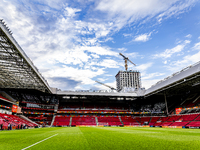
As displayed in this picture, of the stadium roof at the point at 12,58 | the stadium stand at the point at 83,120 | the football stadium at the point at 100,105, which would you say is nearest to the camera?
the stadium roof at the point at 12,58

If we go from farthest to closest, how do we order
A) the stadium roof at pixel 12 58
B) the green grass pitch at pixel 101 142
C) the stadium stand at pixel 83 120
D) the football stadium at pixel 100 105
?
the stadium stand at pixel 83 120 → the football stadium at pixel 100 105 → the stadium roof at pixel 12 58 → the green grass pitch at pixel 101 142

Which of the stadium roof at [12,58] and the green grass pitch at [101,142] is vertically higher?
the stadium roof at [12,58]

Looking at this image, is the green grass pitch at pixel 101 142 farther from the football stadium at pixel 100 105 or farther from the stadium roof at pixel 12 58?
the football stadium at pixel 100 105

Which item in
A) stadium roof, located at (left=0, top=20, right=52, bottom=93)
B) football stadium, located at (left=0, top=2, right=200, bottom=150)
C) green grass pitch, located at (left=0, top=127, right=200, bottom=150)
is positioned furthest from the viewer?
football stadium, located at (left=0, top=2, right=200, bottom=150)

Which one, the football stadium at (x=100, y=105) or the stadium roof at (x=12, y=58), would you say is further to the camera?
the football stadium at (x=100, y=105)

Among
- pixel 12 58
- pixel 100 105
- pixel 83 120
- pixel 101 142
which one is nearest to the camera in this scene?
→ pixel 101 142

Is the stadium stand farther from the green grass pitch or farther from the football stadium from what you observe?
the green grass pitch

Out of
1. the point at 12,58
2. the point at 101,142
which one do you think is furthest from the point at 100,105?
the point at 101,142

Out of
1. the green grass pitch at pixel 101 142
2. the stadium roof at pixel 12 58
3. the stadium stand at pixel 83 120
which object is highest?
the stadium roof at pixel 12 58

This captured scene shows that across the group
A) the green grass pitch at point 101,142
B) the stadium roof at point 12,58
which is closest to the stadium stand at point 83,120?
the stadium roof at point 12,58

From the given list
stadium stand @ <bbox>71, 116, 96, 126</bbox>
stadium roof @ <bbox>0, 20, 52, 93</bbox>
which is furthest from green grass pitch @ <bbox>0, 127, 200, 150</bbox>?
stadium stand @ <bbox>71, 116, 96, 126</bbox>

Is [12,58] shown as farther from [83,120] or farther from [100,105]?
[100,105]

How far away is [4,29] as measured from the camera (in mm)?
18297

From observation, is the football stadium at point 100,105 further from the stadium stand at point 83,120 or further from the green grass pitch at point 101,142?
the green grass pitch at point 101,142
